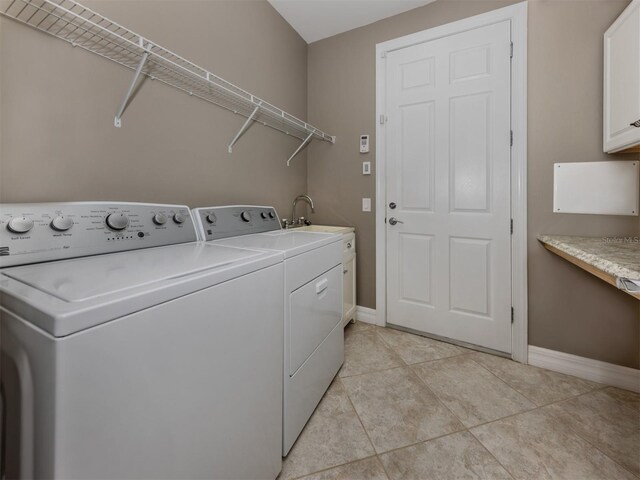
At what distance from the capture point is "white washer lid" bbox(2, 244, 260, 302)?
568mm

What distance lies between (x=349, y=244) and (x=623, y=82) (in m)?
1.80

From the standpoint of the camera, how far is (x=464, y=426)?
4.39 ft

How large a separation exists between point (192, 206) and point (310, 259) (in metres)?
0.78

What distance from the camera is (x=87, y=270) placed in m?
0.73

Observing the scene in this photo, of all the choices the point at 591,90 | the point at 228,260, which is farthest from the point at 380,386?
the point at 591,90

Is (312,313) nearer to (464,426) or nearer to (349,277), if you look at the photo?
(464,426)

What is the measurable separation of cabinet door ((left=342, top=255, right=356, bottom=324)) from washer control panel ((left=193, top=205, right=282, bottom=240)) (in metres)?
0.72

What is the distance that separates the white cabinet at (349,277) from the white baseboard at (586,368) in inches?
50.3

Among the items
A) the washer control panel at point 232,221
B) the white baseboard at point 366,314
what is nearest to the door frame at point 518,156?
the white baseboard at point 366,314

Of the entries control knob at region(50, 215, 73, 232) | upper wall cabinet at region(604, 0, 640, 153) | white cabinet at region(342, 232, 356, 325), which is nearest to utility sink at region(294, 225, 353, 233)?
white cabinet at region(342, 232, 356, 325)

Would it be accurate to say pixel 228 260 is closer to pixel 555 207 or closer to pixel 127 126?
pixel 127 126

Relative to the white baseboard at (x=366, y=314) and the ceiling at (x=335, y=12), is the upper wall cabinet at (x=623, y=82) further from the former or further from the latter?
the white baseboard at (x=366, y=314)

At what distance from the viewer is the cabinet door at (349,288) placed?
7.41 feet

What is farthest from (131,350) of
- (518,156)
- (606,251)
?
(518,156)
